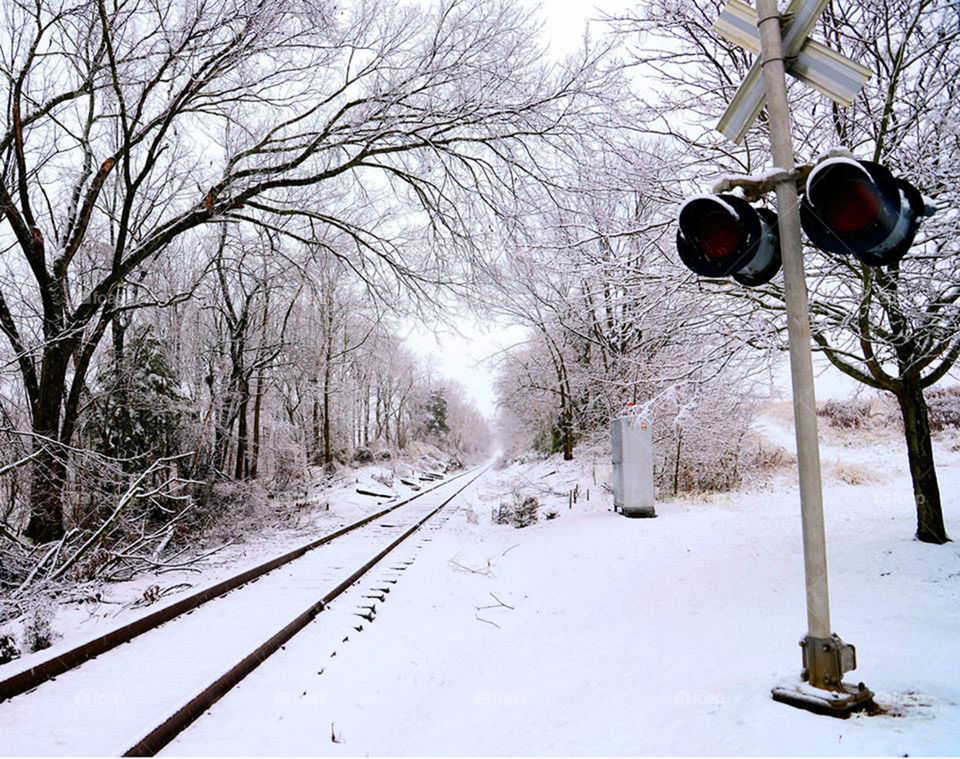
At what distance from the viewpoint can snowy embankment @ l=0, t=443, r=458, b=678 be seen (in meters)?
5.89

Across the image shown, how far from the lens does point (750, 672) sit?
3.83 metres

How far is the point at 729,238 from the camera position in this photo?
10.5 feet

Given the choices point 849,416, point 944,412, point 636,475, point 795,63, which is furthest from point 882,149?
point 849,416

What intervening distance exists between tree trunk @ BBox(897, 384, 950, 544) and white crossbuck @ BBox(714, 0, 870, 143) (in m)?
5.84

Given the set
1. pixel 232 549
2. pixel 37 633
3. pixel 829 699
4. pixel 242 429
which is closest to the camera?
pixel 829 699

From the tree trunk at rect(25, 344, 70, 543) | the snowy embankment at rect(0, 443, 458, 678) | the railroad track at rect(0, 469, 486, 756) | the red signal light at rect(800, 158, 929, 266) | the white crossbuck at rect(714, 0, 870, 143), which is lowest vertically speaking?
the snowy embankment at rect(0, 443, 458, 678)

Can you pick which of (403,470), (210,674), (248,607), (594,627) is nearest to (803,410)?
(594,627)

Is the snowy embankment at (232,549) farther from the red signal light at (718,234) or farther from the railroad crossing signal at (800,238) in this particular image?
the red signal light at (718,234)

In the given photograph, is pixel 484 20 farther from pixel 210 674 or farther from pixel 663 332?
pixel 210 674

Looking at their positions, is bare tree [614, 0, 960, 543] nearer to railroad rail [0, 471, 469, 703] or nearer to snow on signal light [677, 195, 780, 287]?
snow on signal light [677, 195, 780, 287]

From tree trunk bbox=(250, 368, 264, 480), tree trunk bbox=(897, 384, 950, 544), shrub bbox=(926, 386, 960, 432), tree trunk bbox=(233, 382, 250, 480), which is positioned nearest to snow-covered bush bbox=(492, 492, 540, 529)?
tree trunk bbox=(897, 384, 950, 544)

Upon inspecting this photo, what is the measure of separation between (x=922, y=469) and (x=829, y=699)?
19.4ft

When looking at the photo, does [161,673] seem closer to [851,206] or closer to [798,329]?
[798,329]

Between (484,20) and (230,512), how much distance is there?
1316 centimetres
